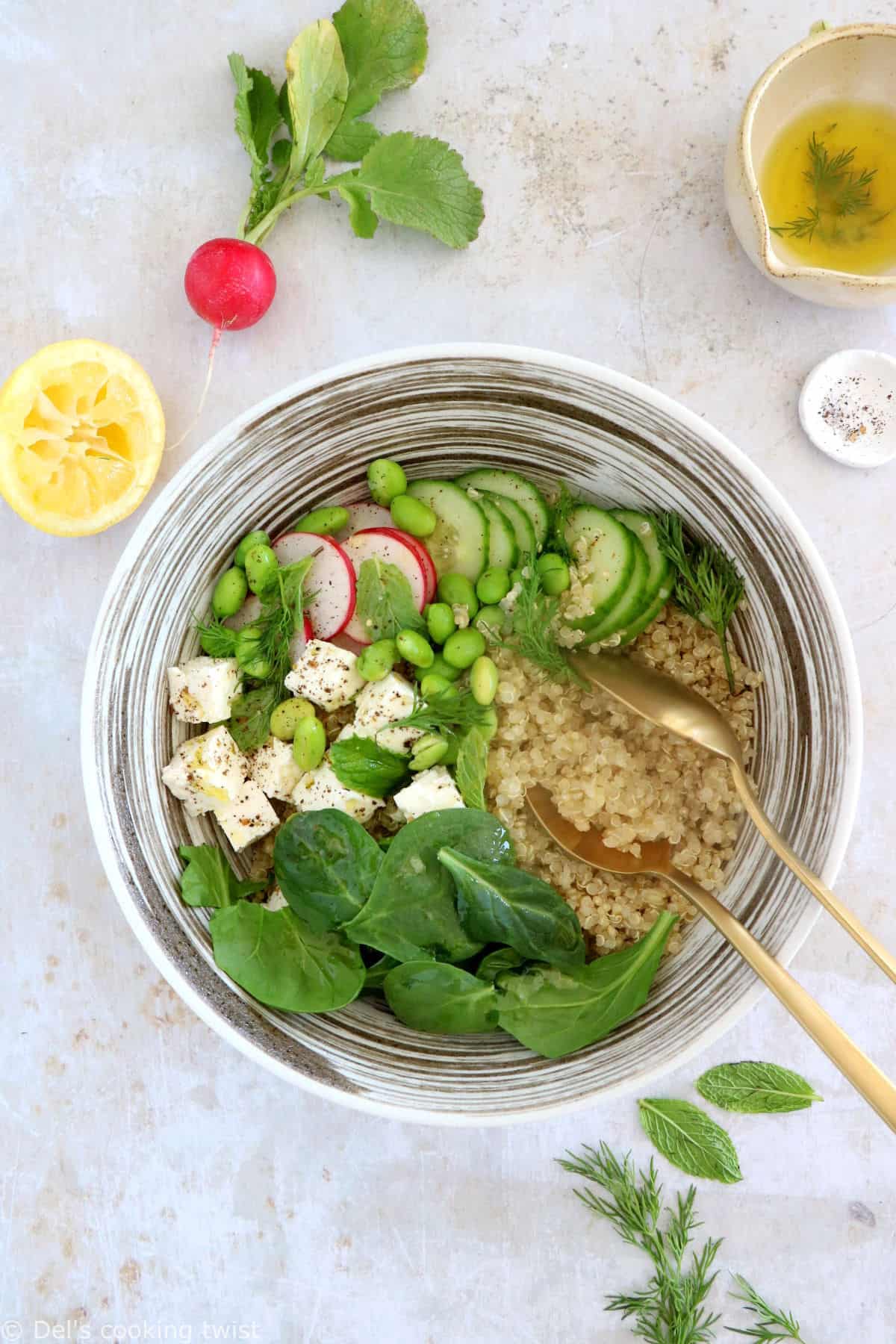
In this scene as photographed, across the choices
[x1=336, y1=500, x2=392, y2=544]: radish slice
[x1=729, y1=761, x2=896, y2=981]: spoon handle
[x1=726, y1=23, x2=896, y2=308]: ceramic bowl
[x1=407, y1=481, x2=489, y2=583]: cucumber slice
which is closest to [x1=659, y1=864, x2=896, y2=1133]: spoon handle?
[x1=729, y1=761, x2=896, y2=981]: spoon handle

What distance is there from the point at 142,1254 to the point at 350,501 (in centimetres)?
186

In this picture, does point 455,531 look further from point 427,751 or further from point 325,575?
point 427,751

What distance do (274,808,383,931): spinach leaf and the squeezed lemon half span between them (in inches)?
31.8

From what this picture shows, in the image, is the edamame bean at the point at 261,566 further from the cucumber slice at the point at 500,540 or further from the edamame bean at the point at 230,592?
the cucumber slice at the point at 500,540

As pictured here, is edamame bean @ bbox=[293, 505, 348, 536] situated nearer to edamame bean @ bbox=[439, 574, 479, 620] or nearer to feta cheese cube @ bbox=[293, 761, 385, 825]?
edamame bean @ bbox=[439, 574, 479, 620]

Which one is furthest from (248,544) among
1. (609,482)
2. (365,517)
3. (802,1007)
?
(802,1007)

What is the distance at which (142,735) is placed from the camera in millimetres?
1981

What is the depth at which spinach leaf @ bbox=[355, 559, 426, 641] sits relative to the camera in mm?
2061

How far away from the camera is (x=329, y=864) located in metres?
1.91

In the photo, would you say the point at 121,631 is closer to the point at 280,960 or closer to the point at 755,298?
the point at 280,960

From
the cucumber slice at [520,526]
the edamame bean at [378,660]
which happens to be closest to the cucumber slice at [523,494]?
the cucumber slice at [520,526]

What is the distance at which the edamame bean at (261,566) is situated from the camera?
199 cm

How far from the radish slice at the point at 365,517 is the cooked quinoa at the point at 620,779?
0.42 metres

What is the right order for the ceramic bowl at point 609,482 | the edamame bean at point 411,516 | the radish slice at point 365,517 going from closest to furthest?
1. the ceramic bowl at point 609,482
2. the edamame bean at point 411,516
3. the radish slice at point 365,517
